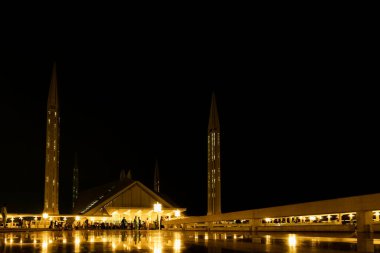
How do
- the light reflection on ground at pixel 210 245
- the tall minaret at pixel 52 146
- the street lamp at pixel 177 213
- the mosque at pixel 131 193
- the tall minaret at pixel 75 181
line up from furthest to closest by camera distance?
the tall minaret at pixel 75 181, the street lamp at pixel 177 213, the mosque at pixel 131 193, the tall minaret at pixel 52 146, the light reflection on ground at pixel 210 245

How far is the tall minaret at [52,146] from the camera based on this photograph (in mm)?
52375

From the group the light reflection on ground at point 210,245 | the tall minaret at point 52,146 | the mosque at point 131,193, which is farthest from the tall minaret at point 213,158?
the light reflection on ground at point 210,245

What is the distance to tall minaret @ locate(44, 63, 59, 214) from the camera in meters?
52.4

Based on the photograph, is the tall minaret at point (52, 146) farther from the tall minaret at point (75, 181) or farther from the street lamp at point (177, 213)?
the tall minaret at point (75, 181)

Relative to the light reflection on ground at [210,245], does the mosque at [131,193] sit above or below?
above

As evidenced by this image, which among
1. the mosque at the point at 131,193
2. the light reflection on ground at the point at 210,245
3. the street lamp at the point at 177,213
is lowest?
the light reflection on ground at the point at 210,245

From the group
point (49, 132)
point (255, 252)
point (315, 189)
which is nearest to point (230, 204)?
point (315, 189)

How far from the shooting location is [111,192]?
5966 centimetres

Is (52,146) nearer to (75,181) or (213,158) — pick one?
(213,158)

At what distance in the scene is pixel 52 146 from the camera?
176ft

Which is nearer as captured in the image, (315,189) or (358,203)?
(358,203)

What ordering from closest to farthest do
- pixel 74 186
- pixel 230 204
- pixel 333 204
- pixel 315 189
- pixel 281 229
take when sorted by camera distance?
pixel 333 204 → pixel 281 229 → pixel 315 189 → pixel 230 204 → pixel 74 186

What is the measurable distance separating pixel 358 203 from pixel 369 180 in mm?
42724

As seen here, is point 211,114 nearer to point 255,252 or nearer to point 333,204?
point 333,204
